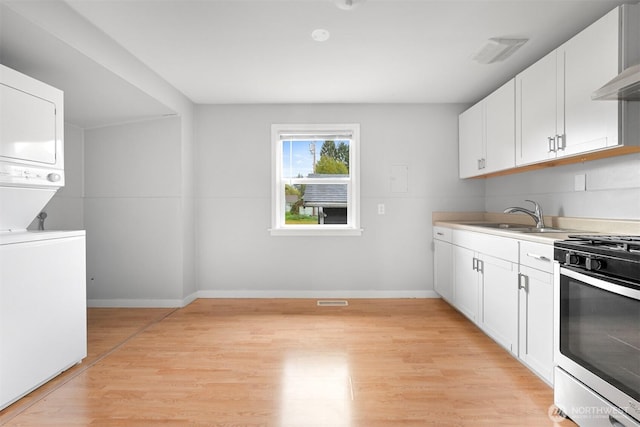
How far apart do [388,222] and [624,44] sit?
8.95 ft

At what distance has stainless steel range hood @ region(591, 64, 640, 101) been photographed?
1.65 metres

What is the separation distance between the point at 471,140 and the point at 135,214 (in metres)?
3.71

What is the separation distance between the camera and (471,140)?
3.91 metres

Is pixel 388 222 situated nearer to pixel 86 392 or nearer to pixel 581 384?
pixel 581 384

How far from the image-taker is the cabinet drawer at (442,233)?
3.76 meters

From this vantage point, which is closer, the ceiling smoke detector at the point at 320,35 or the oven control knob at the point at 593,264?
the oven control knob at the point at 593,264

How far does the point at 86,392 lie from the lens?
217 cm

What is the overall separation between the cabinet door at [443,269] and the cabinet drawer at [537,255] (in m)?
1.36

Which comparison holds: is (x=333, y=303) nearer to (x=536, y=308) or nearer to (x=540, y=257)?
(x=536, y=308)

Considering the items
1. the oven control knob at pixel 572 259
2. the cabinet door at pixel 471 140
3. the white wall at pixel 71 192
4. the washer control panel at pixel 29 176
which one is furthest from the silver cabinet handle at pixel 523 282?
Answer: the white wall at pixel 71 192

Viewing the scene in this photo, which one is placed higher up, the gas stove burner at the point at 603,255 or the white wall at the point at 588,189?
the white wall at the point at 588,189

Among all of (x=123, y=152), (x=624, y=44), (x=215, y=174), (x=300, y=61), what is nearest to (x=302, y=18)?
(x=300, y=61)

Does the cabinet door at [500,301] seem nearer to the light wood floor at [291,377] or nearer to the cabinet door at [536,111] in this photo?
the light wood floor at [291,377]

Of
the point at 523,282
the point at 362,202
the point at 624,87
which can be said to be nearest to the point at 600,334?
the point at 523,282
